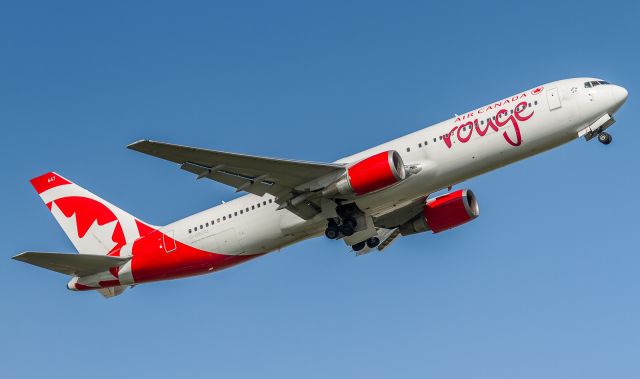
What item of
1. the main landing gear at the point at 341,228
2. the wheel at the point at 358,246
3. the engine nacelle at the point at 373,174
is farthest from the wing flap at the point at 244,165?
the wheel at the point at 358,246

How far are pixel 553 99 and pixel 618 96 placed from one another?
267 cm

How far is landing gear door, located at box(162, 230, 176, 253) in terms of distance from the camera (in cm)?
4153

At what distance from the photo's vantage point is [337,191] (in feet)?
124

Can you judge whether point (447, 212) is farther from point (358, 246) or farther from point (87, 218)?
point (87, 218)

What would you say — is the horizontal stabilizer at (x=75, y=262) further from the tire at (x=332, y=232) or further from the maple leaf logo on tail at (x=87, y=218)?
the tire at (x=332, y=232)

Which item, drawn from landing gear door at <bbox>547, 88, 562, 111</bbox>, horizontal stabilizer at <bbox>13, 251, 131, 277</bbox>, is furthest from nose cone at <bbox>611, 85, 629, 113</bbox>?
horizontal stabilizer at <bbox>13, 251, 131, 277</bbox>

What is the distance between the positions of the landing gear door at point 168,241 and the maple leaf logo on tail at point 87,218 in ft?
5.62

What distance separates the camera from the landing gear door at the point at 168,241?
136 feet

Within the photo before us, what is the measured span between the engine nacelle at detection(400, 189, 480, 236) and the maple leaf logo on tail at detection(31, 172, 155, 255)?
13266 millimetres

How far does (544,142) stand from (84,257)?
2096 centimetres

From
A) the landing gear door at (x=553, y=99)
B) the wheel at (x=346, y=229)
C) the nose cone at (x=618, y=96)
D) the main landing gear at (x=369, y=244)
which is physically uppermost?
the landing gear door at (x=553, y=99)

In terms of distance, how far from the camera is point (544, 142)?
37125mm

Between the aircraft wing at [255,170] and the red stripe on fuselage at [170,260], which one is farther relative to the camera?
the red stripe on fuselage at [170,260]

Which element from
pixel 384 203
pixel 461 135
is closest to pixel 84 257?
pixel 384 203
